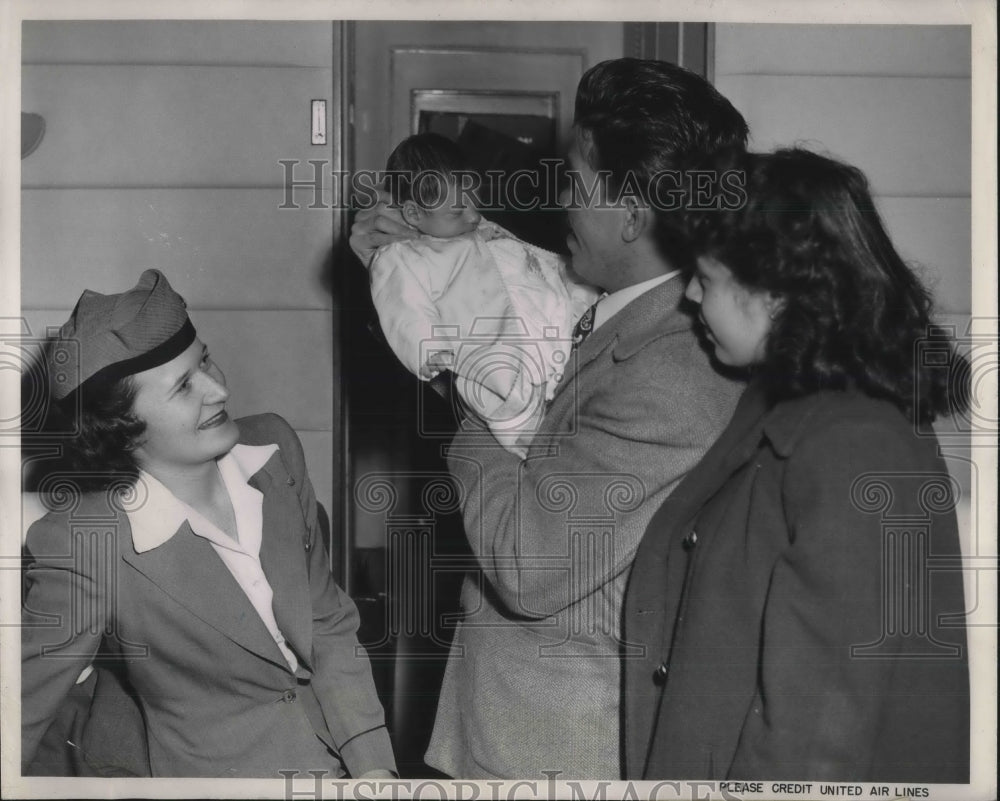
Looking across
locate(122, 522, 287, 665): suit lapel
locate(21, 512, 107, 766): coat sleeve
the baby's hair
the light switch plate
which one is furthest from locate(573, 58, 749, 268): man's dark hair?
locate(21, 512, 107, 766): coat sleeve

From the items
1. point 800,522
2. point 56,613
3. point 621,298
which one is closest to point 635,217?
point 621,298

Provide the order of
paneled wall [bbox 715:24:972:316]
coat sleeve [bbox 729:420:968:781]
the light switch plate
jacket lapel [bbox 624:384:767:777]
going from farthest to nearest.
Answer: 1. the light switch plate
2. paneled wall [bbox 715:24:972:316]
3. jacket lapel [bbox 624:384:767:777]
4. coat sleeve [bbox 729:420:968:781]

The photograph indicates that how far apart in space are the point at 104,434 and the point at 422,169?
578mm

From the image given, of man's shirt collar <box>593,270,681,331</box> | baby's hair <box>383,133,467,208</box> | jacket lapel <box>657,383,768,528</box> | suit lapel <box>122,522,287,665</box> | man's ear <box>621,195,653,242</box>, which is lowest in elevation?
suit lapel <box>122,522,287,665</box>

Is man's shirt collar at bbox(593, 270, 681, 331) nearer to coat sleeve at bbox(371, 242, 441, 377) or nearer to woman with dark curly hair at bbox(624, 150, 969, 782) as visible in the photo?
woman with dark curly hair at bbox(624, 150, 969, 782)

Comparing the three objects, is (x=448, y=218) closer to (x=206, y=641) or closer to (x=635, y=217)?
(x=635, y=217)

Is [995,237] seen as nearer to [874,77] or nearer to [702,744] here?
[874,77]

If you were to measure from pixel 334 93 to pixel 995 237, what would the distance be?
1029mm

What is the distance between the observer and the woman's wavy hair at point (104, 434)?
1.33 meters

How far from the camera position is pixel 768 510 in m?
1.10

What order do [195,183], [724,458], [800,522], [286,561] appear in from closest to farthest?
1. [800,522]
2. [724,458]
3. [286,561]
4. [195,183]

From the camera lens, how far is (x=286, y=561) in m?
1.39

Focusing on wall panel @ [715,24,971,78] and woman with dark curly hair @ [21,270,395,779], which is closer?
woman with dark curly hair @ [21,270,395,779]

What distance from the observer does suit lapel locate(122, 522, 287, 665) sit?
1.35 m
